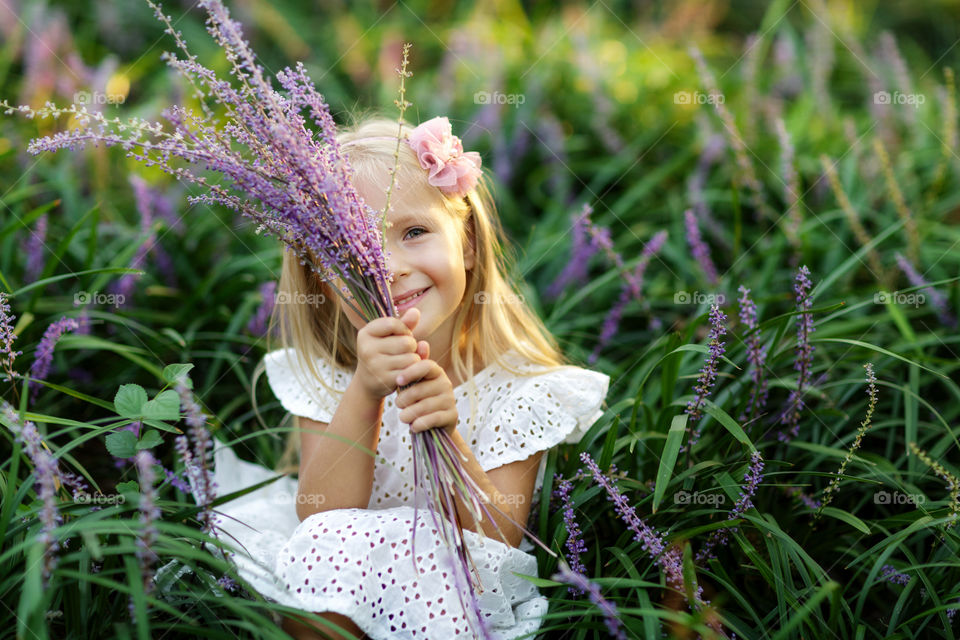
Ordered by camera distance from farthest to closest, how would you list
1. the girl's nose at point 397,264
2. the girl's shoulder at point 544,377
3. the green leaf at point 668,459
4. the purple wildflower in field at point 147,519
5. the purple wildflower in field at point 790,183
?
the purple wildflower in field at point 790,183 < the girl's shoulder at point 544,377 < the girl's nose at point 397,264 < the green leaf at point 668,459 < the purple wildflower in field at point 147,519

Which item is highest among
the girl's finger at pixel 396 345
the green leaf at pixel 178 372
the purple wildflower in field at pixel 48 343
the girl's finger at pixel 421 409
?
the purple wildflower in field at pixel 48 343

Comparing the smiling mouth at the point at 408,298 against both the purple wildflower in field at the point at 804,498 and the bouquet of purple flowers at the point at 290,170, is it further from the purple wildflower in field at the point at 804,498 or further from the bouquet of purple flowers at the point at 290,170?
the purple wildflower in field at the point at 804,498

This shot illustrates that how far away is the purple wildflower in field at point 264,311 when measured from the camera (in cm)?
274

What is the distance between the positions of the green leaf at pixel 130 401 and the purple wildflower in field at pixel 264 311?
91cm

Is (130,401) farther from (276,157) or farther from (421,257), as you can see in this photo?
(421,257)

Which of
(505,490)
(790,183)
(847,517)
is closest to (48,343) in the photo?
(505,490)

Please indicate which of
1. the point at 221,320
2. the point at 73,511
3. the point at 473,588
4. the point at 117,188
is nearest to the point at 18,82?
the point at 117,188

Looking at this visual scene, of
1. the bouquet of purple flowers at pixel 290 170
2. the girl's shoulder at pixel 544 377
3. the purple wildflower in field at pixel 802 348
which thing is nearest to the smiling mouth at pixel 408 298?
the bouquet of purple flowers at pixel 290 170

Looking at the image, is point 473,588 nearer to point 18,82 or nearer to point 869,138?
point 869,138

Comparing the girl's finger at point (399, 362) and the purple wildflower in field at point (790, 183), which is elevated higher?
the purple wildflower in field at point (790, 183)

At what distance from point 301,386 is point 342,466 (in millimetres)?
481

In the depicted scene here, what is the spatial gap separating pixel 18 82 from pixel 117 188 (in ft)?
4.67

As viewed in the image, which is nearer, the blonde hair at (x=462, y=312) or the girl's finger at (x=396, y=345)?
the girl's finger at (x=396, y=345)

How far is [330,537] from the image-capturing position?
1.89m
